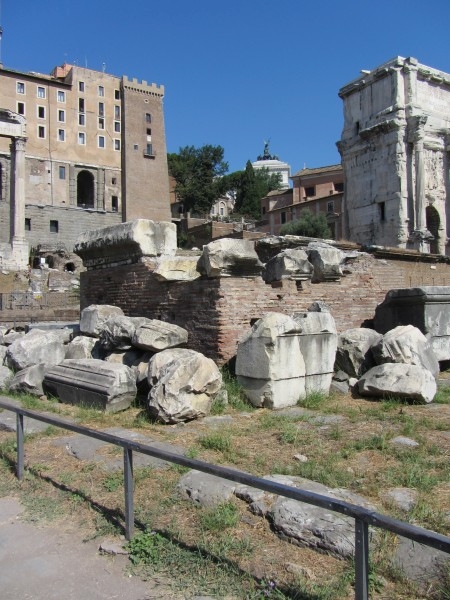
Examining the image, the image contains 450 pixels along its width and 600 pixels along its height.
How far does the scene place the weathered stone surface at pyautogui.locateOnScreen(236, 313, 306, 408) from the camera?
18.6 feet

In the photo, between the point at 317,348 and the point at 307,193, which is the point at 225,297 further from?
the point at 307,193

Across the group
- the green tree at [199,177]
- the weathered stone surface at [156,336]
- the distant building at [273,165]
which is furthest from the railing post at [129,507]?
the distant building at [273,165]

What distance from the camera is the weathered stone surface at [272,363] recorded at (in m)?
5.68

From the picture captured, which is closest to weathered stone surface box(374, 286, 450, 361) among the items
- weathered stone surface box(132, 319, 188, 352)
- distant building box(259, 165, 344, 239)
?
weathered stone surface box(132, 319, 188, 352)

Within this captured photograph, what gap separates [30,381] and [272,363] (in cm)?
301

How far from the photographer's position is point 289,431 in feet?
15.4

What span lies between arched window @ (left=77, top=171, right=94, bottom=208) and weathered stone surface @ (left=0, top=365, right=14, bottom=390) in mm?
46004

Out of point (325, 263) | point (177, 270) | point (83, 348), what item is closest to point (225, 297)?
point (177, 270)

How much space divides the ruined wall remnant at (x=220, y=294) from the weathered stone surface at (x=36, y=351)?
116 centimetres

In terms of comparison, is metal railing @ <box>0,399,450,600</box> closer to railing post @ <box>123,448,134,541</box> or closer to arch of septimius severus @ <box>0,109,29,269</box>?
railing post @ <box>123,448,134,541</box>

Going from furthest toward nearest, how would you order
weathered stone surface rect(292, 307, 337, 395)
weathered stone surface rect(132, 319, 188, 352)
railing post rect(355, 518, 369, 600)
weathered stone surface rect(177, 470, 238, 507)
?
weathered stone surface rect(132, 319, 188, 352) → weathered stone surface rect(292, 307, 337, 395) → weathered stone surface rect(177, 470, 238, 507) → railing post rect(355, 518, 369, 600)

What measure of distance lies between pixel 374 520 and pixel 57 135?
52588mm

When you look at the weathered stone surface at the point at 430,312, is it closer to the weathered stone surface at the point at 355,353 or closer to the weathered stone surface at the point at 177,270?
the weathered stone surface at the point at 355,353

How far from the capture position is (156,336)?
6.28m
